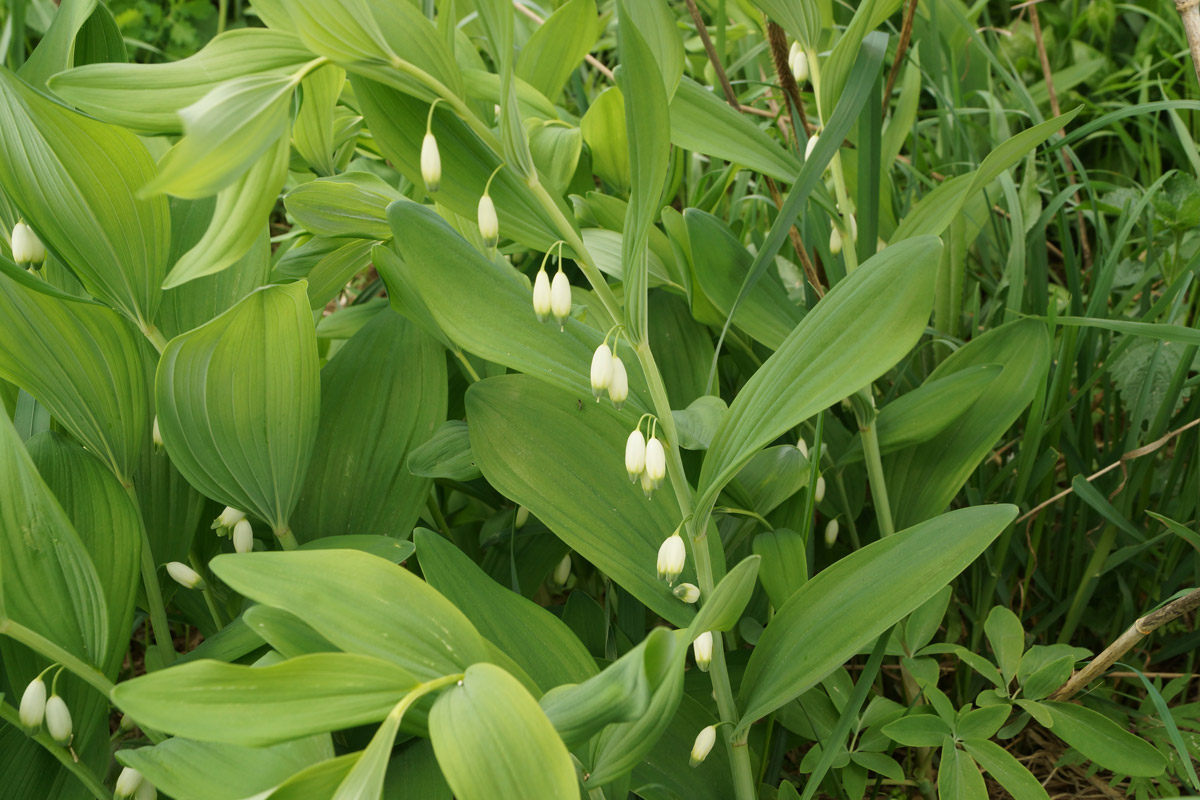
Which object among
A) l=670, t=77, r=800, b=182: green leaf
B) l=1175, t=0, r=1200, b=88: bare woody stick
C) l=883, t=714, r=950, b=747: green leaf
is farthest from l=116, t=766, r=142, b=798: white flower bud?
l=1175, t=0, r=1200, b=88: bare woody stick

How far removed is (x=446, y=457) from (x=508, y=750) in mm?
364

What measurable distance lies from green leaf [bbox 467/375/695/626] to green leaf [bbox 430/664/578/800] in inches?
10.2

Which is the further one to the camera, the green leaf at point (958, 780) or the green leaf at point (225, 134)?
the green leaf at point (958, 780)

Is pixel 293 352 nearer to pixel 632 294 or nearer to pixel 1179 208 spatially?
pixel 632 294

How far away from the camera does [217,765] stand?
0.68 m

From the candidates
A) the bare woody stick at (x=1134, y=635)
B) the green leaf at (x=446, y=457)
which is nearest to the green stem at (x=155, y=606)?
the green leaf at (x=446, y=457)

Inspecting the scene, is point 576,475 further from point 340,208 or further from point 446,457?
point 340,208

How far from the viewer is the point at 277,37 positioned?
2.10ft

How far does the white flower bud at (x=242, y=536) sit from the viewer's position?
2.92 ft

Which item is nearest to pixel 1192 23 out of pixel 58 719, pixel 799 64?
pixel 799 64

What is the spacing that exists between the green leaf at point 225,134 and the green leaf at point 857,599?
54 cm

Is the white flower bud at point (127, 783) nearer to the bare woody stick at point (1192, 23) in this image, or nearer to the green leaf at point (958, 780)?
the green leaf at point (958, 780)

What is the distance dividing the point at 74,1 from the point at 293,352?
0.51 m

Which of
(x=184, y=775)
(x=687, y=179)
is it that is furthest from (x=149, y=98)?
(x=687, y=179)
